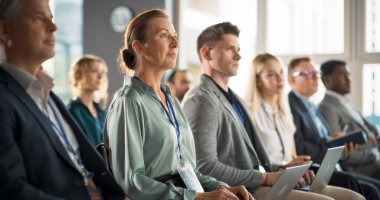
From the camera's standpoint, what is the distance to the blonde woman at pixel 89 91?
4.11 meters

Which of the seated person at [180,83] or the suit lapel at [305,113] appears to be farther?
the seated person at [180,83]

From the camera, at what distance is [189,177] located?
212 cm

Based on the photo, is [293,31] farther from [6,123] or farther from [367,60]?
[6,123]

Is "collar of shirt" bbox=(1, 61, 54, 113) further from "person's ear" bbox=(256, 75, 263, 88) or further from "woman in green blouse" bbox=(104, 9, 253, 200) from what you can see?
"person's ear" bbox=(256, 75, 263, 88)

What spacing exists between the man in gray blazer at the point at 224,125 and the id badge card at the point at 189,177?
1.07 feet

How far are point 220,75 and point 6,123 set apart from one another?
5.15ft

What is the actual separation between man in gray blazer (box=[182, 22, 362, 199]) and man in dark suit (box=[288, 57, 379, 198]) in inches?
29.6

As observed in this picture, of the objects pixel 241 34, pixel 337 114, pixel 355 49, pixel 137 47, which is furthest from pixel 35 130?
pixel 241 34

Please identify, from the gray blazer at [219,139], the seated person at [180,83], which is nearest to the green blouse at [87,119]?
the seated person at [180,83]

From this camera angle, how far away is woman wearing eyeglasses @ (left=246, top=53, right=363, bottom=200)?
10.7ft

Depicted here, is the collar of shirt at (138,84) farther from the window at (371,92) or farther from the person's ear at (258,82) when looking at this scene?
the window at (371,92)

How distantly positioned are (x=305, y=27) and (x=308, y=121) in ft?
8.08

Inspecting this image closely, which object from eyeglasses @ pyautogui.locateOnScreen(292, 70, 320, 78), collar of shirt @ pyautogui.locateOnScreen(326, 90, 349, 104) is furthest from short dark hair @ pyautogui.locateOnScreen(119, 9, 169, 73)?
collar of shirt @ pyautogui.locateOnScreen(326, 90, 349, 104)

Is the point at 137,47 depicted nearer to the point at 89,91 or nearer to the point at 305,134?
the point at 305,134
